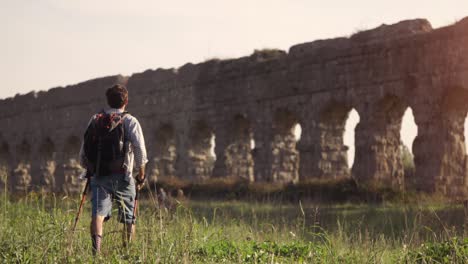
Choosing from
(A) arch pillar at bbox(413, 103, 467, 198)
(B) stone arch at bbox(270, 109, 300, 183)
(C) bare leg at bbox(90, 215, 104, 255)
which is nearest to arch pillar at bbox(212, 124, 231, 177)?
(B) stone arch at bbox(270, 109, 300, 183)

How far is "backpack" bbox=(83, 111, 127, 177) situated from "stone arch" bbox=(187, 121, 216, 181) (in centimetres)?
1831

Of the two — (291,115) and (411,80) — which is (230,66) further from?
(411,80)

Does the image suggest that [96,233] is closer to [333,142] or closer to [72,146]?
[333,142]

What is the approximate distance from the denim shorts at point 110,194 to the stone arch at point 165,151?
65.4 feet

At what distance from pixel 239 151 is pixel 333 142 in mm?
4395

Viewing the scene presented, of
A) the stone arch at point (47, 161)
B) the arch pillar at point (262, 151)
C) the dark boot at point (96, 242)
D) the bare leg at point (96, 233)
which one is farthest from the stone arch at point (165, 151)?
the dark boot at point (96, 242)

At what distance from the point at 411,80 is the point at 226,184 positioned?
6.49 m

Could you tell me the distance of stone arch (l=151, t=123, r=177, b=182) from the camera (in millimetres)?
27578

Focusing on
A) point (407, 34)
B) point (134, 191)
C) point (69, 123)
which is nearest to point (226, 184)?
point (407, 34)

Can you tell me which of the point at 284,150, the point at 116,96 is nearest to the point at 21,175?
the point at 284,150

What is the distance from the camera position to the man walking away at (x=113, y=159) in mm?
7220

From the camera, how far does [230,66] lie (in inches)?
969

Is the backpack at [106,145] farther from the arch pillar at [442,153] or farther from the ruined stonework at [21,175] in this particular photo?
the ruined stonework at [21,175]

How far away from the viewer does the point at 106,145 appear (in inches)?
286
